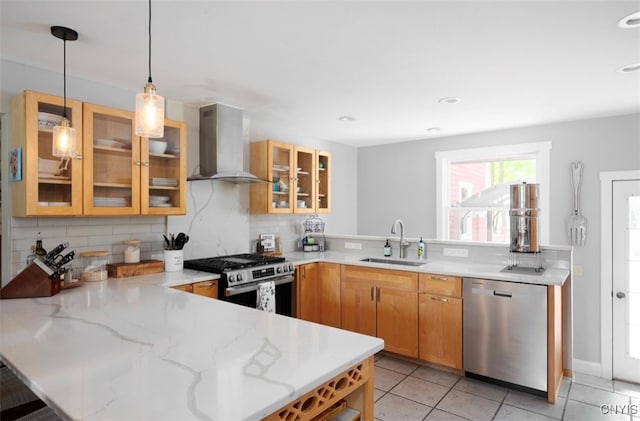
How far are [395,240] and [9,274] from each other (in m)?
3.29

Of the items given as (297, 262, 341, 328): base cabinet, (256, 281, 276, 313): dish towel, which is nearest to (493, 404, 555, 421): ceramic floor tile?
(297, 262, 341, 328): base cabinet

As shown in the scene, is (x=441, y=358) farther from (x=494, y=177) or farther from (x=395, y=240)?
(x=494, y=177)

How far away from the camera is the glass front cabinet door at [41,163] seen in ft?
7.88

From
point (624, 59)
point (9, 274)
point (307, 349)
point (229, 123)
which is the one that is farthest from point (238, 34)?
point (624, 59)

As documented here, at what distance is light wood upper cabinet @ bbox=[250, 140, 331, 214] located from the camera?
4.08m

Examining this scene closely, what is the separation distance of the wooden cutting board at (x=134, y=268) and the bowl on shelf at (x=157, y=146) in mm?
916

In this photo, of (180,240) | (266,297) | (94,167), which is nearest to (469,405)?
(266,297)

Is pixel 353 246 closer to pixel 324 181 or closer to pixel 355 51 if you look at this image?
pixel 324 181

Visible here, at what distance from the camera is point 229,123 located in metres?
3.66

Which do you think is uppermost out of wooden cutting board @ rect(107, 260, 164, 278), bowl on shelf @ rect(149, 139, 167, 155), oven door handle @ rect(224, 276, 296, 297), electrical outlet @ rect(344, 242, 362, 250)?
bowl on shelf @ rect(149, 139, 167, 155)

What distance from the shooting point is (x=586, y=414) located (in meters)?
2.73

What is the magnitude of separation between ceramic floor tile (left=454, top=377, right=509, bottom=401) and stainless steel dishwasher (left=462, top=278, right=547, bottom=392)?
0.24ft

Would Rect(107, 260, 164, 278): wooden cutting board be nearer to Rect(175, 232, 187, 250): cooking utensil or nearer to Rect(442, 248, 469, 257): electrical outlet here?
Rect(175, 232, 187, 250): cooking utensil

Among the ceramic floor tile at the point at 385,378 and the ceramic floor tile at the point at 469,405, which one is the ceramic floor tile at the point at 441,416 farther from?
the ceramic floor tile at the point at 385,378
